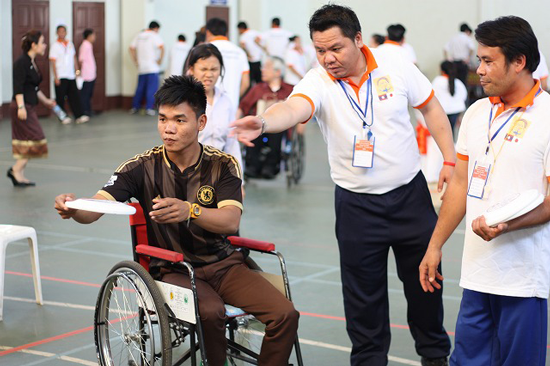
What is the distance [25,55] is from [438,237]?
21.3 ft

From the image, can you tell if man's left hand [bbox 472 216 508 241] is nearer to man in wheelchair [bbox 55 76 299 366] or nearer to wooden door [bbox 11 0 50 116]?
man in wheelchair [bbox 55 76 299 366]

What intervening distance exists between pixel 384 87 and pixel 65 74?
492 inches

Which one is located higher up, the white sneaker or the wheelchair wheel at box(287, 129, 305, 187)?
the wheelchair wheel at box(287, 129, 305, 187)

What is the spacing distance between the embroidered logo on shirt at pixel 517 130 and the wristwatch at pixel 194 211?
112 cm

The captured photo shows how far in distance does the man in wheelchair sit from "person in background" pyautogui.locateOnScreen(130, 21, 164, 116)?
44.0 feet

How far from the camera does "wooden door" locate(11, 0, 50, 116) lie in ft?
49.2

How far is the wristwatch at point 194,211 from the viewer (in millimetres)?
3186

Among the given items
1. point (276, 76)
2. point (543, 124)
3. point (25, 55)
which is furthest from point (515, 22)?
point (25, 55)

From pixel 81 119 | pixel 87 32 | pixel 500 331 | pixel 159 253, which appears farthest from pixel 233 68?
pixel 87 32

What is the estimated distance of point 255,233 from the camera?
22.6 feet

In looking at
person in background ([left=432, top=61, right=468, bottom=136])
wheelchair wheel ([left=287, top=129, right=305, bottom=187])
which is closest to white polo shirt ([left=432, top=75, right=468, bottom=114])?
person in background ([left=432, top=61, right=468, bottom=136])

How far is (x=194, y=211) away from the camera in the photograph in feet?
10.5

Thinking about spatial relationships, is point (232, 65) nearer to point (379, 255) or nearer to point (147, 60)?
point (379, 255)

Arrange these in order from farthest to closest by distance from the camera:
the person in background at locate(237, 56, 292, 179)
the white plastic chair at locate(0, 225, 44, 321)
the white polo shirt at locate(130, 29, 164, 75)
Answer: the white polo shirt at locate(130, 29, 164, 75), the person in background at locate(237, 56, 292, 179), the white plastic chair at locate(0, 225, 44, 321)
